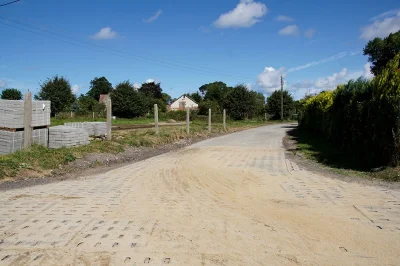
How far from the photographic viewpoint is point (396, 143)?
8.16m

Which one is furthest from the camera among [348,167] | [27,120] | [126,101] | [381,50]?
[126,101]

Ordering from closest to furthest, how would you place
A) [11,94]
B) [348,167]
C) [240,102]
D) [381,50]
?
[348,167] → [381,50] → [240,102] → [11,94]

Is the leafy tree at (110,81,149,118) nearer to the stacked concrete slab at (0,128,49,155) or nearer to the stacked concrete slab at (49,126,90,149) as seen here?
the stacked concrete slab at (49,126,90,149)

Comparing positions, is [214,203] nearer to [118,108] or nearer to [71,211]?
[71,211]

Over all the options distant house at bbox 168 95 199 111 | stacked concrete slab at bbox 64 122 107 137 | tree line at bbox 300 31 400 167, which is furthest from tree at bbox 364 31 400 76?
distant house at bbox 168 95 199 111

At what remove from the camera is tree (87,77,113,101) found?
122750 mm

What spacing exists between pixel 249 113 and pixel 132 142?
40.1 m

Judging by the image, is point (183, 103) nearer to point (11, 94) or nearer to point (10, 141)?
point (11, 94)

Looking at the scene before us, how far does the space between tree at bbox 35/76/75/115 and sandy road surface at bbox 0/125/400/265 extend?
43232 millimetres

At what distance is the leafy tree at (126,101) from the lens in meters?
50.2

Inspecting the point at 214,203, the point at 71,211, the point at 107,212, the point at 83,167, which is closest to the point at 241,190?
the point at 214,203

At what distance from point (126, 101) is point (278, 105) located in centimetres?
2633

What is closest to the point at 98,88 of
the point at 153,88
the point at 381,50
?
the point at 153,88

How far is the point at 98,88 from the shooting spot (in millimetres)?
123000
